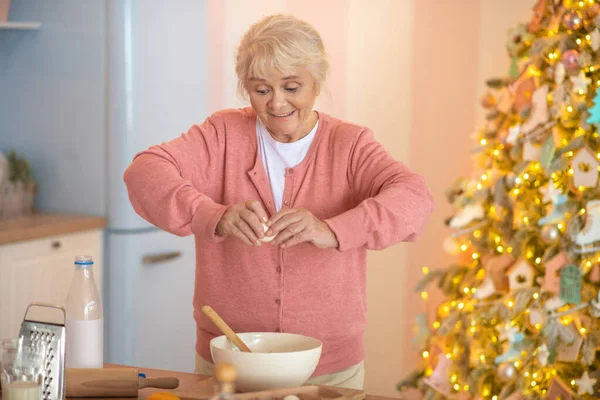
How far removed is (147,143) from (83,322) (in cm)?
191

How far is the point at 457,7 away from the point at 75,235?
1.81 m

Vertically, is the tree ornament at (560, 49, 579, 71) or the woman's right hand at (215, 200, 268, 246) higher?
the tree ornament at (560, 49, 579, 71)

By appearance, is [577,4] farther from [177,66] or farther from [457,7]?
[177,66]

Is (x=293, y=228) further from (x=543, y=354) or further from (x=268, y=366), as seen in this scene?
(x=543, y=354)

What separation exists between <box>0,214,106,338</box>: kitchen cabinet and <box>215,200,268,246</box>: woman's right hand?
4.77 feet

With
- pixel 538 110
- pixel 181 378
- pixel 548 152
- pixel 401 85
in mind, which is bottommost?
pixel 181 378

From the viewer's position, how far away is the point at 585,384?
2578mm

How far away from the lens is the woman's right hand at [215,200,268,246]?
5.27 feet

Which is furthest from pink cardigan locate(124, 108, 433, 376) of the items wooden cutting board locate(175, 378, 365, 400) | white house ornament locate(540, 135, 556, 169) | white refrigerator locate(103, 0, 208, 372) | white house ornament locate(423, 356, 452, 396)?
white refrigerator locate(103, 0, 208, 372)

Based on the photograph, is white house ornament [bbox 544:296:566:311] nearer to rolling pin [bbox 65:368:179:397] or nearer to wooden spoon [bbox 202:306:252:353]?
wooden spoon [bbox 202:306:252:353]

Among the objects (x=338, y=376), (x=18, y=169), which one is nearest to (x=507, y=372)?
(x=338, y=376)

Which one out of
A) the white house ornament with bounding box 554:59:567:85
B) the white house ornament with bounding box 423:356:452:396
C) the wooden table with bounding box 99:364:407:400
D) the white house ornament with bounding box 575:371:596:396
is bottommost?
the white house ornament with bounding box 423:356:452:396

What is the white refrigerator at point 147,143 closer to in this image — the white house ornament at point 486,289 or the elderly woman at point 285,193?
the white house ornament at point 486,289

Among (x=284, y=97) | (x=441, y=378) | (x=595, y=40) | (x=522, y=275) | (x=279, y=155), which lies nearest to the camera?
(x=284, y=97)
